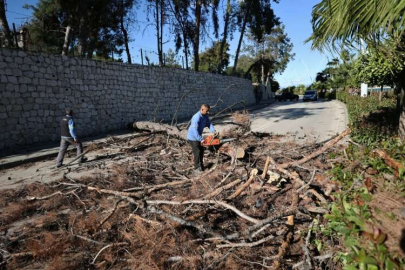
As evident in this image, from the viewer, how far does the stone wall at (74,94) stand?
9203 mm

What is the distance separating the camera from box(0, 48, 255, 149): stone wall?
9.20m

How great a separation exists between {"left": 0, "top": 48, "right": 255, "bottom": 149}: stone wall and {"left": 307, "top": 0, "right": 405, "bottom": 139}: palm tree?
505 centimetres

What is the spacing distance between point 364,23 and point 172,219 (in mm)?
3640

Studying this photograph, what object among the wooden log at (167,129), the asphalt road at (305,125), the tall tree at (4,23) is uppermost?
the tall tree at (4,23)

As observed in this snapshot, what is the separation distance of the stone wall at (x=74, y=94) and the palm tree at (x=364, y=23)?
5.05 m

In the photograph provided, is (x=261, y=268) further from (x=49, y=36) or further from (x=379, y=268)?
(x=49, y=36)

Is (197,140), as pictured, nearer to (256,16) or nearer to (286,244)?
(286,244)

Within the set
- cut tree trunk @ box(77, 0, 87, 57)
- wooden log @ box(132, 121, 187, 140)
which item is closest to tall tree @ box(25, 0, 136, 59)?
cut tree trunk @ box(77, 0, 87, 57)

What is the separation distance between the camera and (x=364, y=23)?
10.9 ft

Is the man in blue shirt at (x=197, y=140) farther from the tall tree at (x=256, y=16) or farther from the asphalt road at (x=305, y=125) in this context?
the tall tree at (x=256, y=16)

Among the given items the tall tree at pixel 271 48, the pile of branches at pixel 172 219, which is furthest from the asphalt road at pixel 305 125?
the tall tree at pixel 271 48

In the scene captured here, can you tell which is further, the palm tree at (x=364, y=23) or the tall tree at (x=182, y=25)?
the tall tree at (x=182, y=25)

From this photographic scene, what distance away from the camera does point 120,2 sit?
1983cm

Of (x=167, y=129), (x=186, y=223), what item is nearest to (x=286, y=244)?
(x=186, y=223)
